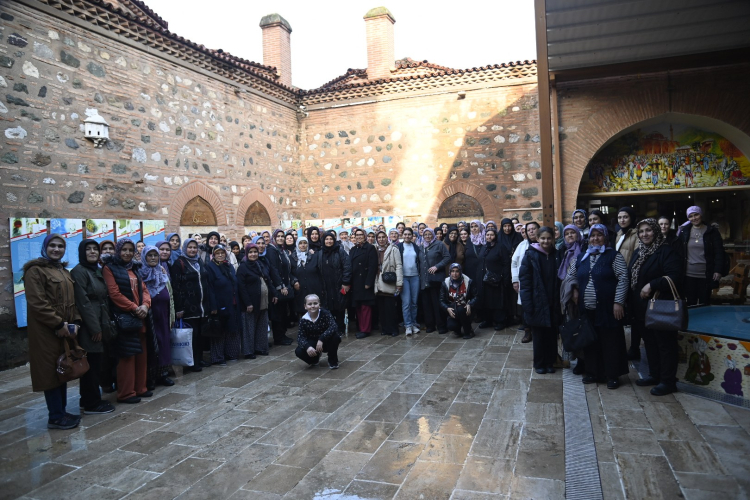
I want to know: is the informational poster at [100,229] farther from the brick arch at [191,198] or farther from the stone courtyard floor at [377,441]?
the stone courtyard floor at [377,441]

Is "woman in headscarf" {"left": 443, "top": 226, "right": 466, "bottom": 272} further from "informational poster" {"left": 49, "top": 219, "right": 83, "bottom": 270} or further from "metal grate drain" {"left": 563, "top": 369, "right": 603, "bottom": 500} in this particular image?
"informational poster" {"left": 49, "top": 219, "right": 83, "bottom": 270}

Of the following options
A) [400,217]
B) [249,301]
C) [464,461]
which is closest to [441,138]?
[400,217]

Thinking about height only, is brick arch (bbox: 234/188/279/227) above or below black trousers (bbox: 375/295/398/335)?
above

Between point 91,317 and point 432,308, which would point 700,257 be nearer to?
point 432,308

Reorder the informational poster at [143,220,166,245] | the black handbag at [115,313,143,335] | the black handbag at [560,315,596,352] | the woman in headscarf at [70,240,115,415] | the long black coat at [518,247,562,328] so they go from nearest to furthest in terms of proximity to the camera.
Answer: the woman in headscarf at [70,240,115,415] < the black handbag at [560,315,596,352] < the black handbag at [115,313,143,335] < the long black coat at [518,247,562,328] < the informational poster at [143,220,166,245]

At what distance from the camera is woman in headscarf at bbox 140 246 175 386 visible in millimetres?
5809

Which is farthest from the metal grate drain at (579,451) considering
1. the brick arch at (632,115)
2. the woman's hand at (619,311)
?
the brick arch at (632,115)

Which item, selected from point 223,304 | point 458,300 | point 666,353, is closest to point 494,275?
point 458,300

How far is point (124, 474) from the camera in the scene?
3697 mm

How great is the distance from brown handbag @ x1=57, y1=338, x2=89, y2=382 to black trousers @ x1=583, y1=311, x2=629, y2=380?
5158mm

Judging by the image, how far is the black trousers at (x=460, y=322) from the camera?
25.1ft

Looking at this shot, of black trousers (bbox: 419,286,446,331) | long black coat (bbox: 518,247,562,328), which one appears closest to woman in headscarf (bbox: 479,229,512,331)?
black trousers (bbox: 419,286,446,331)

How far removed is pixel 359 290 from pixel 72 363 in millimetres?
4451

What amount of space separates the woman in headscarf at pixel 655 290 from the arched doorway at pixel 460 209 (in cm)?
761
